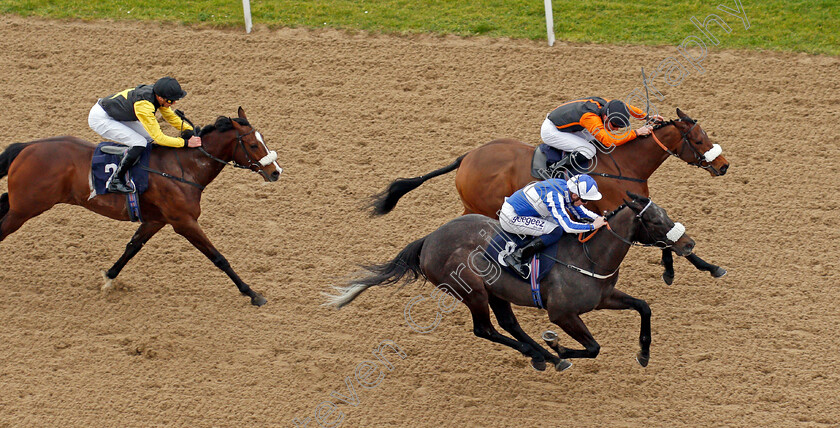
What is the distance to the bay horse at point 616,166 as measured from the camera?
28.5 ft

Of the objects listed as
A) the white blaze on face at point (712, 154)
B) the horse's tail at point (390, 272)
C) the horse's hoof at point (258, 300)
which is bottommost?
the horse's hoof at point (258, 300)

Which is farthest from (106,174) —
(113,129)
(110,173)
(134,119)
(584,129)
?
(584,129)

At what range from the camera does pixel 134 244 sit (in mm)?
9141

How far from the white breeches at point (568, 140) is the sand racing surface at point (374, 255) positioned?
4.50 ft

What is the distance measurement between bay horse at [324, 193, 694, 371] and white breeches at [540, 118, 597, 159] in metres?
1.28

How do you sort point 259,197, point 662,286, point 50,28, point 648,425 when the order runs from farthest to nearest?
point 50,28, point 259,197, point 662,286, point 648,425

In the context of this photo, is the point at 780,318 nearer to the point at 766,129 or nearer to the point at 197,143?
the point at 766,129

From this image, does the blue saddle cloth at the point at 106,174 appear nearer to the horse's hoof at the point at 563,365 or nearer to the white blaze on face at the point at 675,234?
the horse's hoof at the point at 563,365

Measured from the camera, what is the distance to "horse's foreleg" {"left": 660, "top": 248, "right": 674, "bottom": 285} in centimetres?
877

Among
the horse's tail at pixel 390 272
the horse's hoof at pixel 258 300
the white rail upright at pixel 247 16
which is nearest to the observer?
the horse's tail at pixel 390 272

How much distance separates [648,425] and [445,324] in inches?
84.2

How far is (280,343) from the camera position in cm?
848

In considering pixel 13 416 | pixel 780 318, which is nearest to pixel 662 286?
pixel 780 318

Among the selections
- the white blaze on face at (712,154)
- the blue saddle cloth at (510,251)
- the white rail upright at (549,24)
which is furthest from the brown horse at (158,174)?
the white rail upright at (549,24)
